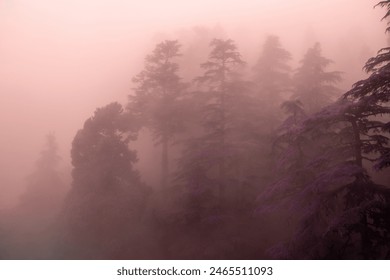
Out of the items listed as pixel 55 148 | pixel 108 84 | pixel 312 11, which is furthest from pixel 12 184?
pixel 312 11

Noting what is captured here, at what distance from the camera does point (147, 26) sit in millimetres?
51438

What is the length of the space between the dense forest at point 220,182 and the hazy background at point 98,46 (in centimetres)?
1669

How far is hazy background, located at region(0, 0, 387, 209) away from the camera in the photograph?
1545 inches

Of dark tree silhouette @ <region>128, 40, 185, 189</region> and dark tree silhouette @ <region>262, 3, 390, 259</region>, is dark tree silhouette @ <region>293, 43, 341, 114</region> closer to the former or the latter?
dark tree silhouette @ <region>128, 40, 185, 189</region>

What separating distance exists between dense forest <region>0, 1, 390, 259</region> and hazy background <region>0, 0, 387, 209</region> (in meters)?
16.7

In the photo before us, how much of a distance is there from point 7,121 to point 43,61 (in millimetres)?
12603

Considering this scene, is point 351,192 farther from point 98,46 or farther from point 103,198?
point 98,46

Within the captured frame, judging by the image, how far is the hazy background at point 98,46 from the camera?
1545 inches

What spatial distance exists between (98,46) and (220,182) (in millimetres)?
41317

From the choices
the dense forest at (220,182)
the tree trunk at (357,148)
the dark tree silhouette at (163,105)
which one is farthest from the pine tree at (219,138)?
the tree trunk at (357,148)

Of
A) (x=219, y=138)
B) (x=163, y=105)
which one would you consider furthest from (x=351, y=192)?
(x=163, y=105)

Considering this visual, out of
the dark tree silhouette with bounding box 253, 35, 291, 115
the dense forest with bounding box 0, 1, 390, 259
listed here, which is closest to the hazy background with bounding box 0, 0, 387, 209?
the dark tree silhouette with bounding box 253, 35, 291, 115

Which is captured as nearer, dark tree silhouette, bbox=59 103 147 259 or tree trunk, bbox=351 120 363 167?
tree trunk, bbox=351 120 363 167

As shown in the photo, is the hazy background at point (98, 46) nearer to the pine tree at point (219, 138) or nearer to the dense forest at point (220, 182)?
the dense forest at point (220, 182)
